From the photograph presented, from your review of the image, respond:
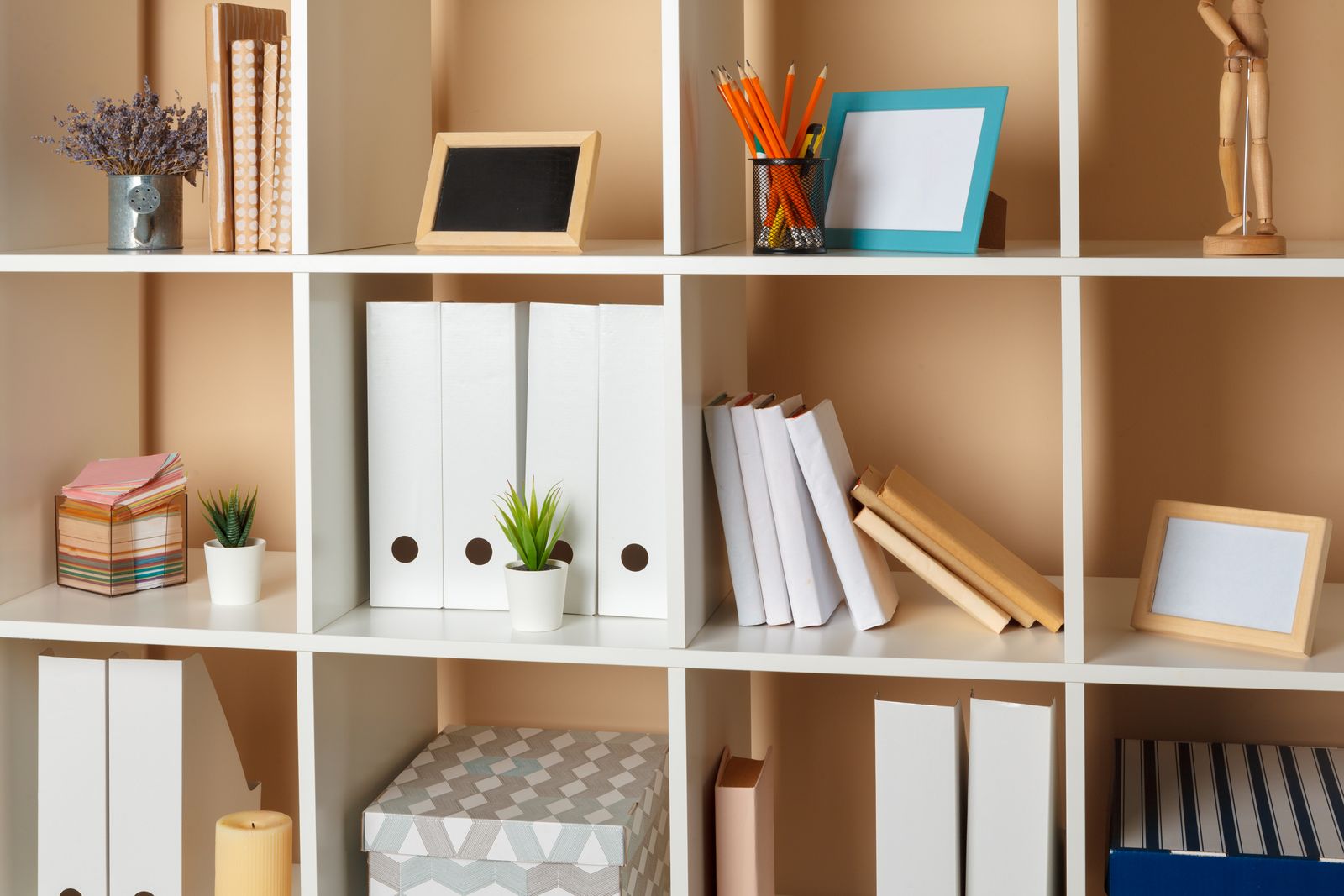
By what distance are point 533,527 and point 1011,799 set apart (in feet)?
1.84

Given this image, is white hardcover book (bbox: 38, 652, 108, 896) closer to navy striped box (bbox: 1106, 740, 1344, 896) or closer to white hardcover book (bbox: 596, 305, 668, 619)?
white hardcover book (bbox: 596, 305, 668, 619)

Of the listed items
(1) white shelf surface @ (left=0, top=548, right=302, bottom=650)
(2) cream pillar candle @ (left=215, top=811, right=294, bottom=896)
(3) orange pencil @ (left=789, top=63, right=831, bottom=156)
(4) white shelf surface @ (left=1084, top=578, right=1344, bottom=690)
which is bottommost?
(2) cream pillar candle @ (left=215, top=811, right=294, bottom=896)

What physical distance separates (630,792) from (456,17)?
103 cm

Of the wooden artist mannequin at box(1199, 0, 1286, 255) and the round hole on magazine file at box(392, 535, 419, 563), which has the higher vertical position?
the wooden artist mannequin at box(1199, 0, 1286, 255)

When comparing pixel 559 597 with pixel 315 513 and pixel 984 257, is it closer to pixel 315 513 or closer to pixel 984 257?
pixel 315 513

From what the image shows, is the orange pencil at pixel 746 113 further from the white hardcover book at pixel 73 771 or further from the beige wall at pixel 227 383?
the white hardcover book at pixel 73 771

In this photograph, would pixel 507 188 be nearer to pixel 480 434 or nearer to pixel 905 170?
pixel 480 434

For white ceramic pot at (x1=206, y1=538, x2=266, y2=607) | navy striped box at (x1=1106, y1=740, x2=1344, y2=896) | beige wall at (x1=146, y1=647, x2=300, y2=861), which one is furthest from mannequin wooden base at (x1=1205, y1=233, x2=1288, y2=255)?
beige wall at (x1=146, y1=647, x2=300, y2=861)

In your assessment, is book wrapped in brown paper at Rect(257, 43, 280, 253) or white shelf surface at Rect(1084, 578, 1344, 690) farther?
book wrapped in brown paper at Rect(257, 43, 280, 253)

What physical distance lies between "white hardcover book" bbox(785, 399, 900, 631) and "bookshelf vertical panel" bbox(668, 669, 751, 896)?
19cm

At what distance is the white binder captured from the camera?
1589 millimetres

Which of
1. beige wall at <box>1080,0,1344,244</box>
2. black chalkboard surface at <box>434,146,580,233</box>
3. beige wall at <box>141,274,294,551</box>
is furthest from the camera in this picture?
beige wall at <box>141,274,294,551</box>

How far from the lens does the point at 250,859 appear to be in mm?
1488

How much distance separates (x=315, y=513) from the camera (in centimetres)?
151
